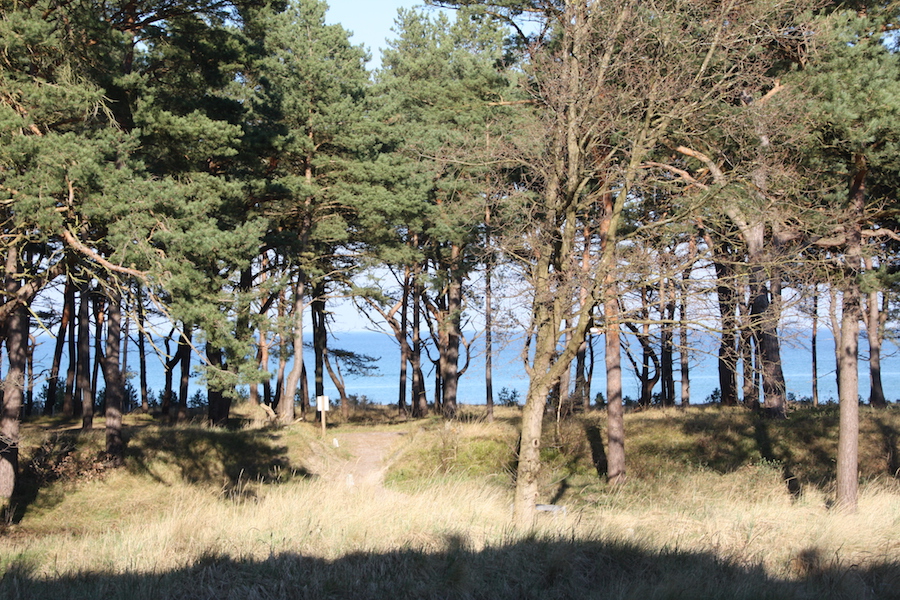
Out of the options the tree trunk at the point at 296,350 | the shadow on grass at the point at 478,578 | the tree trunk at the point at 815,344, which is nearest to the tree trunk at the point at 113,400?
the tree trunk at the point at 296,350

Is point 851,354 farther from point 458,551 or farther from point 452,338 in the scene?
point 452,338

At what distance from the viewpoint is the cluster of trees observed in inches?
317

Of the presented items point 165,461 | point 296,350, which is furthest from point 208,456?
point 296,350

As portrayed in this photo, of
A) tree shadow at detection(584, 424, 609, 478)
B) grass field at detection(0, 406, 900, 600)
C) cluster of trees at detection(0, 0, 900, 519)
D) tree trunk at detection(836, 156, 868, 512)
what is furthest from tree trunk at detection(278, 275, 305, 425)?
tree trunk at detection(836, 156, 868, 512)

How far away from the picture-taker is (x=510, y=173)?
11.8 meters

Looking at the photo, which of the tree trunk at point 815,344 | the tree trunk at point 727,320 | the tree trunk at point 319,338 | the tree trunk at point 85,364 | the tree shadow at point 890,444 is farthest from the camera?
the tree trunk at point 319,338

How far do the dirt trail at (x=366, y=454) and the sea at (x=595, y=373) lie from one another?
3.81m

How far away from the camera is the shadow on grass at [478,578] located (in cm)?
473

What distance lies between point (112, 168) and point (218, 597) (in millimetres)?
10605

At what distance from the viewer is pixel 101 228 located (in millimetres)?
13336

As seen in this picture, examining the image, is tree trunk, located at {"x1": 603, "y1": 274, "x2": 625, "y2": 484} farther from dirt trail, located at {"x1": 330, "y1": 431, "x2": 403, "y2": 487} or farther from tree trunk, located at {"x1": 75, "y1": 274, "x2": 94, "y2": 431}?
tree trunk, located at {"x1": 75, "y1": 274, "x2": 94, "y2": 431}

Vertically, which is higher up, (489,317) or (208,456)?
(489,317)

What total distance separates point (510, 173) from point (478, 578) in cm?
802

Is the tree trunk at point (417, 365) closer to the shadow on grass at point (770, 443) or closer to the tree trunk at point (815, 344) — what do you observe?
the shadow on grass at point (770, 443)
